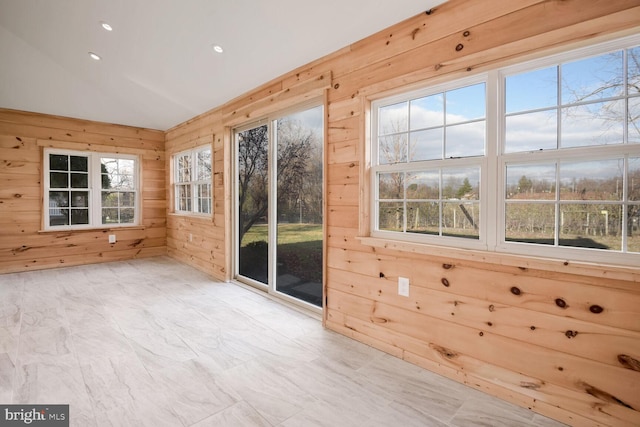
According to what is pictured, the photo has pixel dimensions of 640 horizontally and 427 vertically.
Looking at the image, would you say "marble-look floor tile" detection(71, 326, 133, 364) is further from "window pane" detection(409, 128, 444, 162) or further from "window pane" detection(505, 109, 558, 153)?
"window pane" detection(505, 109, 558, 153)

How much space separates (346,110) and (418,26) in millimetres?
793

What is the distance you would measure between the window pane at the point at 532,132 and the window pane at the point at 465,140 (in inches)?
6.1

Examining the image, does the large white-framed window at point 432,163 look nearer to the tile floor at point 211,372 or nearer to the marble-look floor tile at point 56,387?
the tile floor at point 211,372

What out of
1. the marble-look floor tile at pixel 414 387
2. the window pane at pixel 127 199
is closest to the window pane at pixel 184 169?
the window pane at pixel 127 199

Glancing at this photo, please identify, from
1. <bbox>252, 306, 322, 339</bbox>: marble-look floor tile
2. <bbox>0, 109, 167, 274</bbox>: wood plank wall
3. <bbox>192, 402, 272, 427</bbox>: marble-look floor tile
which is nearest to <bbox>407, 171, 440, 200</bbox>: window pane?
<bbox>252, 306, 322, 339</bbox>: marble-look floor tile

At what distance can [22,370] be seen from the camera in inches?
81.3

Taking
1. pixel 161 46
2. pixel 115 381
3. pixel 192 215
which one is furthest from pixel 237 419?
pixel 192 215

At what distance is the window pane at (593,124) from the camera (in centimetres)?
153

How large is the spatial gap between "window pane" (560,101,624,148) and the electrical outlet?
1.24 meters

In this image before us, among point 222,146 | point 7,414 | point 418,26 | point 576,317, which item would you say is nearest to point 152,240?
point 222,146

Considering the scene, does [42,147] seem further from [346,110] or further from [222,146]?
[346,110]

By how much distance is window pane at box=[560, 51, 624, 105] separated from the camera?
154cm

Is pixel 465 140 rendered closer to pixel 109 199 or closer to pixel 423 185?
pixel 423 185

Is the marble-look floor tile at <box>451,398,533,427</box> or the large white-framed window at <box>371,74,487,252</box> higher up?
the large white-framed window at <box>371,74,487,252</box>
